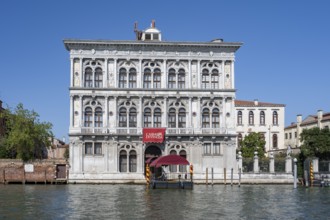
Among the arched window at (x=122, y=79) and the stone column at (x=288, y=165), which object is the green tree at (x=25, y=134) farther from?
the stone column at (x=288, y=165)

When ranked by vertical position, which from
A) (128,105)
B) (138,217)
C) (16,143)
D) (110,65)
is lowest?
A: (138,217)

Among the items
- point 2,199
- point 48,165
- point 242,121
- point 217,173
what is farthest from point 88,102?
point 242,121

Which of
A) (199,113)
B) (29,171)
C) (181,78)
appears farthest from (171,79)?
(29,171)

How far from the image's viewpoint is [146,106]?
51.2m

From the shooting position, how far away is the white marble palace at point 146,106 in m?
50.3

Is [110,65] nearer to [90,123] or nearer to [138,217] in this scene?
[90,123]

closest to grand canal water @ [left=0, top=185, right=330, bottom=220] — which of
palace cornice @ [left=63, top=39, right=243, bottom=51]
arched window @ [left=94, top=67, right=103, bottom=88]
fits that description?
arched window @ [left=94, top=67, right=103, bottom=88]

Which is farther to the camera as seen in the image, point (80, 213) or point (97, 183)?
point (97, 183)

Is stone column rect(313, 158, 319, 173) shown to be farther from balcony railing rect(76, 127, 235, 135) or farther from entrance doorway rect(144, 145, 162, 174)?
entrance doorway rect(144, 145, 162, 174)

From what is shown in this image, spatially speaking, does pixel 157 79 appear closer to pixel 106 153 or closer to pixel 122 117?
pixel 122 117

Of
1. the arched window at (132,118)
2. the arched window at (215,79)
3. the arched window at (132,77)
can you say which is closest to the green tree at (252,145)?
the arched window at (215,79)

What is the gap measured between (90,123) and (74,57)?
19.4ft

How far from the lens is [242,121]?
234ft

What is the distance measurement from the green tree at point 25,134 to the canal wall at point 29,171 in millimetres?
1289
